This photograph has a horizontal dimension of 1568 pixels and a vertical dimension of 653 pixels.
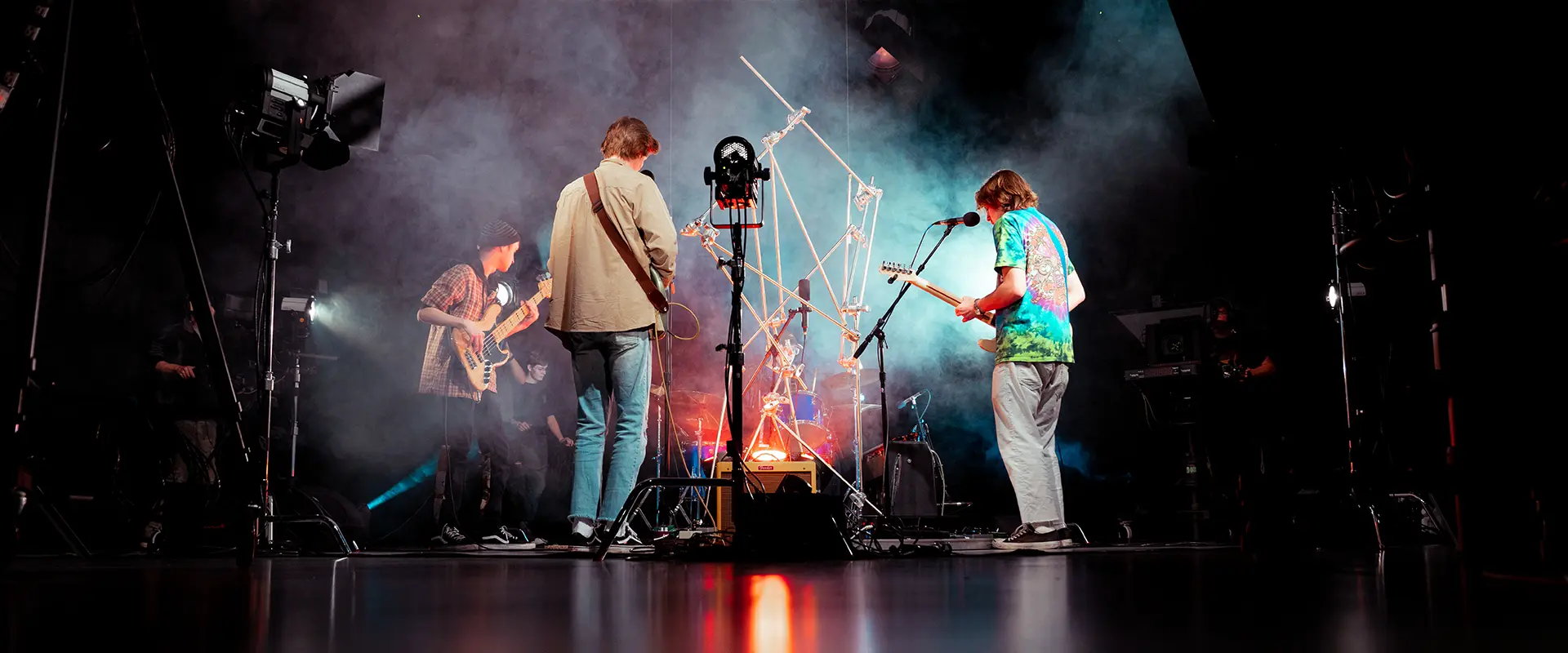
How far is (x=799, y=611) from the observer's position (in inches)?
47.2

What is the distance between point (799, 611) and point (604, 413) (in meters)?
2.40

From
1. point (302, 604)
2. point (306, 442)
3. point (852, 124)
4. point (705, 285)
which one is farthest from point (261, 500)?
point (852, 124)

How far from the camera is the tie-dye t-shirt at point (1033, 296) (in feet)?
11.8

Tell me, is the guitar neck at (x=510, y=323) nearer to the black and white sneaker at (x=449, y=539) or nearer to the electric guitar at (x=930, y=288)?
the black and white sneaker at (x=449, y=539)

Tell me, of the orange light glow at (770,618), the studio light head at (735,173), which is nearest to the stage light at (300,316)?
the studio light head at (735,173)

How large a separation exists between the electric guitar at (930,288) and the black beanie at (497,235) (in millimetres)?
2251

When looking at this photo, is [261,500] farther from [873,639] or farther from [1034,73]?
[1034,73]

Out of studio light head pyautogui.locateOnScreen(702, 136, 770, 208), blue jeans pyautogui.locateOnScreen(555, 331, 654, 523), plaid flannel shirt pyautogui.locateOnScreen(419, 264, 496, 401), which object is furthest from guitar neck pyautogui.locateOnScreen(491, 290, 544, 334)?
studio light head pyautogui.locateOnScreen(702, 136, 770, 208)

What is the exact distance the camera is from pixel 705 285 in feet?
23.0

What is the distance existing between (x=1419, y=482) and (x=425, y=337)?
5520 mm

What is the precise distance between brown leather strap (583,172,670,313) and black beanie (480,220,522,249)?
2354mm

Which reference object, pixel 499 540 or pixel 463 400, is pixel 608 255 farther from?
pixel 463 400

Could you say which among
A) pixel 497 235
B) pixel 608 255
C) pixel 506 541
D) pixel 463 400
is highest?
pixel 497 235

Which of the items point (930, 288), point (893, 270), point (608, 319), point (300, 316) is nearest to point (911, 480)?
point (893, 270)
